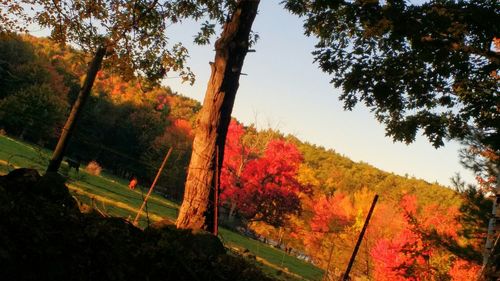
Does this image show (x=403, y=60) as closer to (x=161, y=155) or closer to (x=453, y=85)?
(x=453, y=85)

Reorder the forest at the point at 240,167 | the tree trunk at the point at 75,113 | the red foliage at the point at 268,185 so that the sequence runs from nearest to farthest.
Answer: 1. the tree trunk at the point at 75,113
2. the forest at the point at 240,167
3. the red foliage at the point at 268,185

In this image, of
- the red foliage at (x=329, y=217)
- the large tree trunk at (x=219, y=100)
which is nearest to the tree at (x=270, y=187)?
the red foliage at (x=329, y=217)

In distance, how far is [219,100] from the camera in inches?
289

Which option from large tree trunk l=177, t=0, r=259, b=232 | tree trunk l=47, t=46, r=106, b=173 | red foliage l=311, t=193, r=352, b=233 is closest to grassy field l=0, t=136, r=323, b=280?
tree trunk l=47, t=46, r=106, b=173

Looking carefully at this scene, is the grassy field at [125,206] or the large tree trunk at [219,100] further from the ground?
the large tree trunk at [219,100]

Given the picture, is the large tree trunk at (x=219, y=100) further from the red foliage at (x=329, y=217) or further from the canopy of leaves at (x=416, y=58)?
the red foliage at (x=329, y=217)

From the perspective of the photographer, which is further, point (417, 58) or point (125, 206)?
point (125, 206)

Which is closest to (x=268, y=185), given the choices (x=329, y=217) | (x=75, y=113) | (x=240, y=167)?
(x=240, y=167)

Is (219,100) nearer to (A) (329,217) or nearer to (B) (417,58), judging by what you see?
(B) (417,58)

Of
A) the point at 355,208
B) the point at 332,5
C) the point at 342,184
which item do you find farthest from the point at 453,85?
the point at 342,184

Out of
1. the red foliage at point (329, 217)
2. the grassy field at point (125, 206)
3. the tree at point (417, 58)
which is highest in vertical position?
the tree at point (417, 58)

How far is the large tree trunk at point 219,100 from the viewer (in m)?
7.12

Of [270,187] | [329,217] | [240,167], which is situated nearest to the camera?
[270,187]

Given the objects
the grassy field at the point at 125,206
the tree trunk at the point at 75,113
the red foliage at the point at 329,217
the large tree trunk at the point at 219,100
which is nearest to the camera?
the large tree trunk at the point at 219,100
